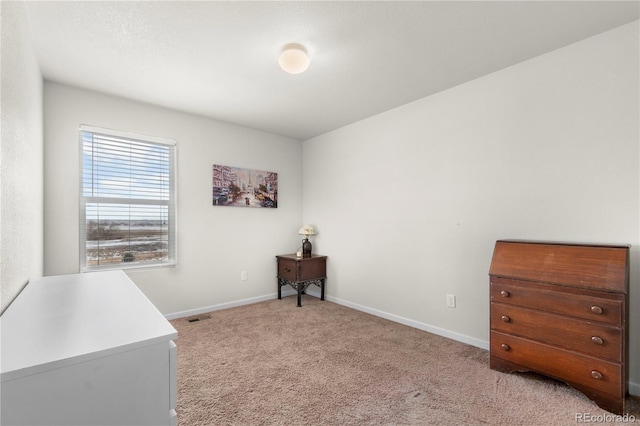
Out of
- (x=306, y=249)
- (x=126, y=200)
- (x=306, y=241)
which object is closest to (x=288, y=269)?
(x=306, y=249)

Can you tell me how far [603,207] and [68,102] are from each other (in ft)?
14.5

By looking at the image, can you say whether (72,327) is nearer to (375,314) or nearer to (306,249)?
(375,314)

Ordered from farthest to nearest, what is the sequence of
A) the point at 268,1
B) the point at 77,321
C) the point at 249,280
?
1. the point at 249,280
2. the point at 268,1
3. the point at 77,321

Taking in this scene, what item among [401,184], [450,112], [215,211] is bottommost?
[215,211]

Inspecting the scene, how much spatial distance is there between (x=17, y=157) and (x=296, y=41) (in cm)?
175

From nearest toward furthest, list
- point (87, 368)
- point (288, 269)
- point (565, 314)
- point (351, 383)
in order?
point (87, 368) < point (565, 314) < point (351, 383) < point (288, 269)

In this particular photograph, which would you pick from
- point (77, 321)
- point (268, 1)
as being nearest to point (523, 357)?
point (77, 321)

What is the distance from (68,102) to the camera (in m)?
2.76

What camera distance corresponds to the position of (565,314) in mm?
1891

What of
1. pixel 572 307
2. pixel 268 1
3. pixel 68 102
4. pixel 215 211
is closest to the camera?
pixel 268 1

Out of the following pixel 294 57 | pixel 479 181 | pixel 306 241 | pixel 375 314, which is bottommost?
pixel 375 314

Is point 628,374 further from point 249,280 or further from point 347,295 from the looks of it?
point 249,280

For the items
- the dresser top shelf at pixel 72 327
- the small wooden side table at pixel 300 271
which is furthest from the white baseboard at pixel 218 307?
the dresser top shelf at pixel 72 327

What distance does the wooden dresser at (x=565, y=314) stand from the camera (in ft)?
5.65
